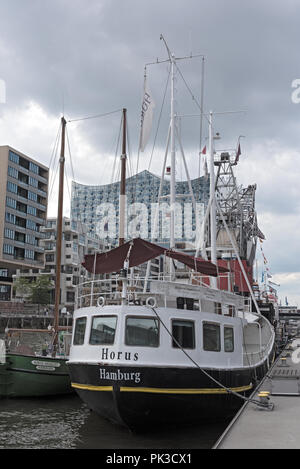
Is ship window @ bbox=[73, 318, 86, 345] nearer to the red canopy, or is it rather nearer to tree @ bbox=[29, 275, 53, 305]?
the red canopy

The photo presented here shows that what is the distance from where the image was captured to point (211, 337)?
1545 cm

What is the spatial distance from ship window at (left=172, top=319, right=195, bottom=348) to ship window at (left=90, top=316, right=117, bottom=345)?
1.97 m

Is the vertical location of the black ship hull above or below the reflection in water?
above

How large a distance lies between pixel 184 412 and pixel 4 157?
7212 centimetres

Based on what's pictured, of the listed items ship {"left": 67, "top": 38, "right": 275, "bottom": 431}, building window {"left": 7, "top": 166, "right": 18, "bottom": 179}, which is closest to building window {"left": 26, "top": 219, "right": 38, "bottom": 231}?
building window {"left": 7, "top": 166, "right": 18, "bottom": 179}

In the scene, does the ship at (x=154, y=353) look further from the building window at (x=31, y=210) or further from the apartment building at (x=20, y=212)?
the building window at (x=31, y=210)

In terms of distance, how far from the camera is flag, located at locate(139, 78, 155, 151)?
70.7ft

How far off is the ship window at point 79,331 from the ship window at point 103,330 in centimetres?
73

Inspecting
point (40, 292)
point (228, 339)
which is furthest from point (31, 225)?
point (228, 339)

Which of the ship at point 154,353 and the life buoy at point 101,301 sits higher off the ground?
the life buoy at point 101,301

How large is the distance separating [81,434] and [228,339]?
614cm

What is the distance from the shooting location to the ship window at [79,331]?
15345mm

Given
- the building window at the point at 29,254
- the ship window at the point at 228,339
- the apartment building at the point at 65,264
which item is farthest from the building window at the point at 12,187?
the ship window at the point at 228,339
